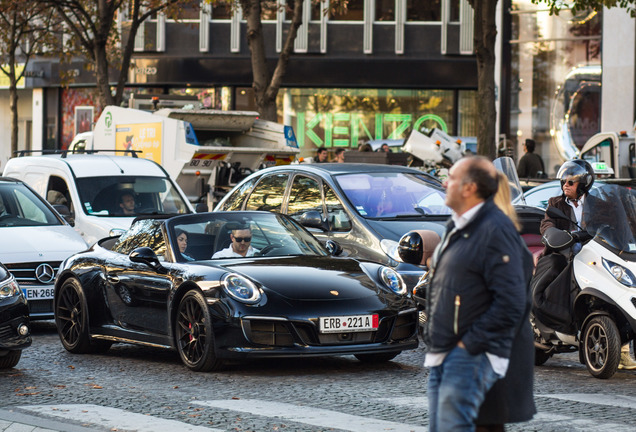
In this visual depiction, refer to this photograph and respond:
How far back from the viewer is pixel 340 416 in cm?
755

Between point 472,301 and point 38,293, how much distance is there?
8.59 meters

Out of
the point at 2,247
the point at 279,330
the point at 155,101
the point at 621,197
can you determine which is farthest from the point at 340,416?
the point at 155,101

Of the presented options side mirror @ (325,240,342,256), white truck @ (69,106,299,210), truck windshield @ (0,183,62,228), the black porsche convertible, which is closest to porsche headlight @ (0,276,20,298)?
the black porsche convertible

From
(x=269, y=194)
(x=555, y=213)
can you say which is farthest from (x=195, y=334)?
(x=269, y=194)

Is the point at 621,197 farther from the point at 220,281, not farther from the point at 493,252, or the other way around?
the point at 493,252

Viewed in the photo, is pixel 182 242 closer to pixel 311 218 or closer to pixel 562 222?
pixel 311 218

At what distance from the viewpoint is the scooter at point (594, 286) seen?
928cm

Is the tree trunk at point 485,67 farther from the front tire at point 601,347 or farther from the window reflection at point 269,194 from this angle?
the front tire at point 601,347

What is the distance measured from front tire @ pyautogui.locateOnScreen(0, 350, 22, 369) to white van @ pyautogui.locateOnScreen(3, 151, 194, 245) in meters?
5.58

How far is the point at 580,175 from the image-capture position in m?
9.78

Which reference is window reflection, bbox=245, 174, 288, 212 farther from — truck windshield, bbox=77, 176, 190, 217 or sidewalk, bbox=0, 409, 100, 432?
sidewalk, bbox=0, 409, 100, 432

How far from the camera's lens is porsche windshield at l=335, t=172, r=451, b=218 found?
43.2 ft

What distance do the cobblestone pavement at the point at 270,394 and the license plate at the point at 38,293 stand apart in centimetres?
158


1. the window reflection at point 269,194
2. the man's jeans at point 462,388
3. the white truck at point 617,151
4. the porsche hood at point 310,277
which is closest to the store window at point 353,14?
the white truck at point 617,151
